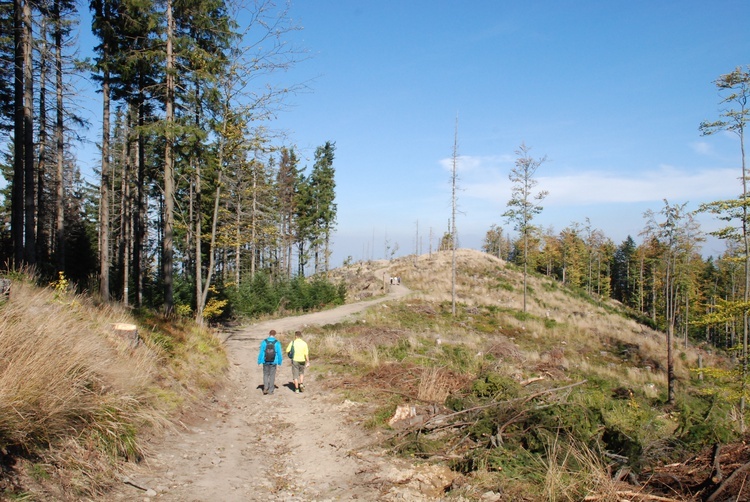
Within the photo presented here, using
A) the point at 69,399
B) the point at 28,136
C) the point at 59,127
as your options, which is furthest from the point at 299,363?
the point at 59,127

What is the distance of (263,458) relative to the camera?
6898 mm

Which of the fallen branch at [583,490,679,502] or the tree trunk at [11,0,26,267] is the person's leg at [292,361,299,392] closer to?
the fallen branch at [583,490,679,502]

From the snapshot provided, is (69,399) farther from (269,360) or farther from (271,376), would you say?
(271,376)

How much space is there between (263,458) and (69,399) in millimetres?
3025

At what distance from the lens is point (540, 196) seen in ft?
108

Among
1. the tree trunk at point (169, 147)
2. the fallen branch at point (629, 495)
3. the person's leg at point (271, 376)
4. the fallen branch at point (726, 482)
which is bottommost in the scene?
the person's leg at point (271, 376)

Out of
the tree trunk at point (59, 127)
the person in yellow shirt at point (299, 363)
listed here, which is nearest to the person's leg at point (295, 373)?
the person in yellow shirt at point (299, 363)

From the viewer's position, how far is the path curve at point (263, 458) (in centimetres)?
538

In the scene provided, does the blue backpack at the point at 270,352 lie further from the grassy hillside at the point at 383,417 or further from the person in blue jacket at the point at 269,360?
the grassy hillside at the point at 383,417

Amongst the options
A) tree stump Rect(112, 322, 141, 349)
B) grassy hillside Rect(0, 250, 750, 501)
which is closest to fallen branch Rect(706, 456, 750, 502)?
grassy hillside Rect(0, 250, 750, 501)

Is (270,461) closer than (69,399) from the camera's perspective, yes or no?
No

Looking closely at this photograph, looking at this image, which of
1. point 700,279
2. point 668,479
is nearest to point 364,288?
point 668,479

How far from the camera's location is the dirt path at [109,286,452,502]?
17.8ft

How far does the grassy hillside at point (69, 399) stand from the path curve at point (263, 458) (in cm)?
42
